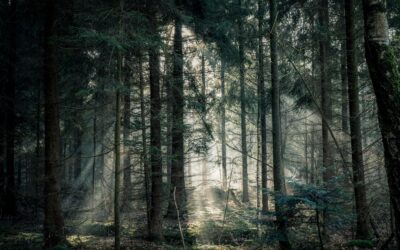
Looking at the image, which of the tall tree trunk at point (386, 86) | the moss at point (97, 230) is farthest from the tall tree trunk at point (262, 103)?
the tall tree trunk at point (386, 86)

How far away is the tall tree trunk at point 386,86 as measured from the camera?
3.61 meters

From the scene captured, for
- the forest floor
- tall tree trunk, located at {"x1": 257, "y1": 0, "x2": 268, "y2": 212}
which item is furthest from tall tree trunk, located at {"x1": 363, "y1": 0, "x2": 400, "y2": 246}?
tall tree trunk, located at {"x1": 257, "y1": 0, "x2": 268, "y2": 212}

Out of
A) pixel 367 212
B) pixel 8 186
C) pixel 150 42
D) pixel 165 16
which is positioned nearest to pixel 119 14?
pixel 150 42

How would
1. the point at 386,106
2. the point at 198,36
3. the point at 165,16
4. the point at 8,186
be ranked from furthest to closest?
the point at 8,186 < the point at 198,36 < the point at 165,16 < the point at 386,106

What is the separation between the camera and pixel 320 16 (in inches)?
499

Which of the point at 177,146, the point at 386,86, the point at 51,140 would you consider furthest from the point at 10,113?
the point at 386,86

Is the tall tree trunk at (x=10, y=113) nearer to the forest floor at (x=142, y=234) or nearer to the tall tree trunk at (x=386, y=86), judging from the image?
the forest floor at (x=142, y=234)

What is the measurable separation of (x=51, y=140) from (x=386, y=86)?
27.9 feet

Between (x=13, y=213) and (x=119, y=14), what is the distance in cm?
1169

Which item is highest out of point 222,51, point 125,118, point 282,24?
point 282,24

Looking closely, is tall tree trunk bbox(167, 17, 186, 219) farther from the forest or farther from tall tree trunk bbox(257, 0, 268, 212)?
tall tree trunk bbox(257, 0, 268, 212)

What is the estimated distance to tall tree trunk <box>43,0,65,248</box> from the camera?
29.8ft

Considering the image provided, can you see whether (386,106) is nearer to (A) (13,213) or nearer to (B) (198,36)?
(B) (198,36)

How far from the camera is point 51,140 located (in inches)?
363
